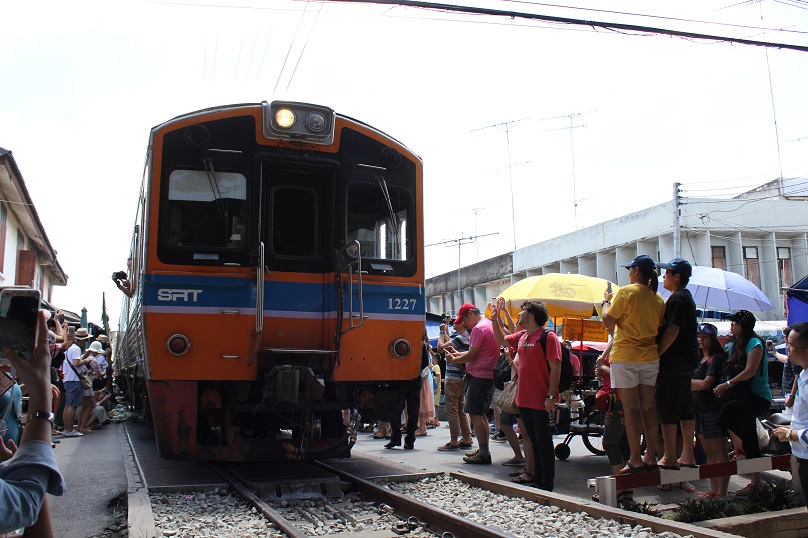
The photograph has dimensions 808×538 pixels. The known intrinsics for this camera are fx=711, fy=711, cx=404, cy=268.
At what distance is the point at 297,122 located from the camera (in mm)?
6949

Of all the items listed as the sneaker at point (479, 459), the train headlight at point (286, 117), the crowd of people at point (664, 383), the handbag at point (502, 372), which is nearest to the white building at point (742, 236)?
the handbag at point (502, 372)

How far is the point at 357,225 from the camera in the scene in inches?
287

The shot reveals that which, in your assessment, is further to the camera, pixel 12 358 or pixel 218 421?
pixel 218 421

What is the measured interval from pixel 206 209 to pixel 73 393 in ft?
23.0

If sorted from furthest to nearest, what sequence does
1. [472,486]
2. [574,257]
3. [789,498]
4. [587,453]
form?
[574,257] → [587,453] → [472,486] → [789,498]

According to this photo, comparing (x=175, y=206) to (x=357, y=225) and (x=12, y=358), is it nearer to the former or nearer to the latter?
(x=357, y=225)

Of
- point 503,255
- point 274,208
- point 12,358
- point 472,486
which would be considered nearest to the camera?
point 12,358

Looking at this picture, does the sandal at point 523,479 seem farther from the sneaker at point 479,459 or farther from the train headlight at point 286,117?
the train headlight at point 286,117

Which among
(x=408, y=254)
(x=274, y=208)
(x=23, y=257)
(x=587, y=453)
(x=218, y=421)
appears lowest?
(x=587, y=453)

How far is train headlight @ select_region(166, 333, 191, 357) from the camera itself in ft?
20.7

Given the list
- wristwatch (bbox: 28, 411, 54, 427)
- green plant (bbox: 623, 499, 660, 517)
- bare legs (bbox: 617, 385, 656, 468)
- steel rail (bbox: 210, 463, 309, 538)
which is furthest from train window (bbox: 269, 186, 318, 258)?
wristwatch (bbox: 28, 411, 54, 427)

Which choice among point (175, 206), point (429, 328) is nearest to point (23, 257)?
point (429, 328)

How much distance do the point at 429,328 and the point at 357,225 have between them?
38.4 ft

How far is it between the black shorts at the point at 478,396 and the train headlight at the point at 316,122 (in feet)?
11.3
